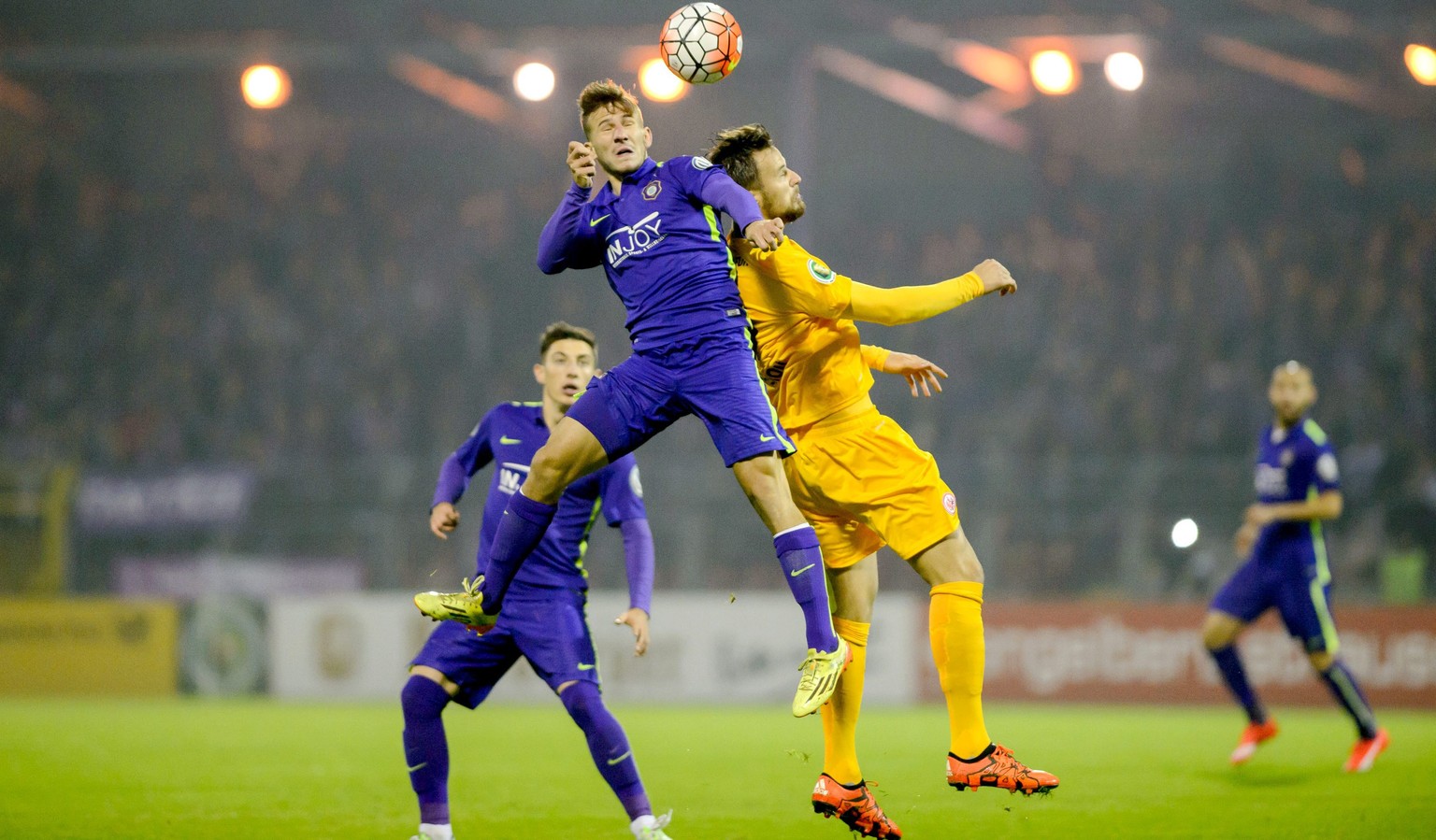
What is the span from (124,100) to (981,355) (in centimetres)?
1368

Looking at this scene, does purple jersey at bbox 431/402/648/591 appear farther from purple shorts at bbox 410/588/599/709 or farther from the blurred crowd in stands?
the blurred crowd in stands

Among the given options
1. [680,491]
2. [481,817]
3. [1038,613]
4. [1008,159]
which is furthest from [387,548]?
[1008,159]

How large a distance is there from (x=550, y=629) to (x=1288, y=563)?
233 inches

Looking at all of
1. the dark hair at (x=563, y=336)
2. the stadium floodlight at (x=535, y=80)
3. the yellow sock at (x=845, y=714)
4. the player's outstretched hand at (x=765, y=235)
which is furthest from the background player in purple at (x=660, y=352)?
the stadium floodlight at (x=535, y=80)

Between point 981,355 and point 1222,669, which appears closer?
point 1222,669

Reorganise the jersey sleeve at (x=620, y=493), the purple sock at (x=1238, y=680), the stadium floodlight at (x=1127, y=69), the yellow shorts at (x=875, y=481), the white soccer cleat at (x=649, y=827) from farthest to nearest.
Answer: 1. the stadium floodlight at (x=1127, y=69)
2. the purple sock at (x=1238, y=680)
3. the jersey sleeve at (x=620, y=493)
4. the yellow shorts at (x=875, y=481)
5. the white soccer cleat at (x=649, y=827)

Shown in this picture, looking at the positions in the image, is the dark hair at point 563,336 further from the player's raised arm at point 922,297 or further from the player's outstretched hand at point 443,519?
the player's raised arm at point 922,297

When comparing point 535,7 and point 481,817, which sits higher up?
point 535,7

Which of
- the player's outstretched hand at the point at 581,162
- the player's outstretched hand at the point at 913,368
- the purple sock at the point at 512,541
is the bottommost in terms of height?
the purple sock at the point at 512,541

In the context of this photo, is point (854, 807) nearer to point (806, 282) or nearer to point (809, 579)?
point (809, 579)

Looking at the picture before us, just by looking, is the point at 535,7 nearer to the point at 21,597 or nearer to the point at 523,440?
the point at 21,597

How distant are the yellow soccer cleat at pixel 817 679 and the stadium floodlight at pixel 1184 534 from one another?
10349 millimetres

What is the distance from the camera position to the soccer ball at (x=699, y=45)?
6.15 meters

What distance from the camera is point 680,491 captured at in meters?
16.0
